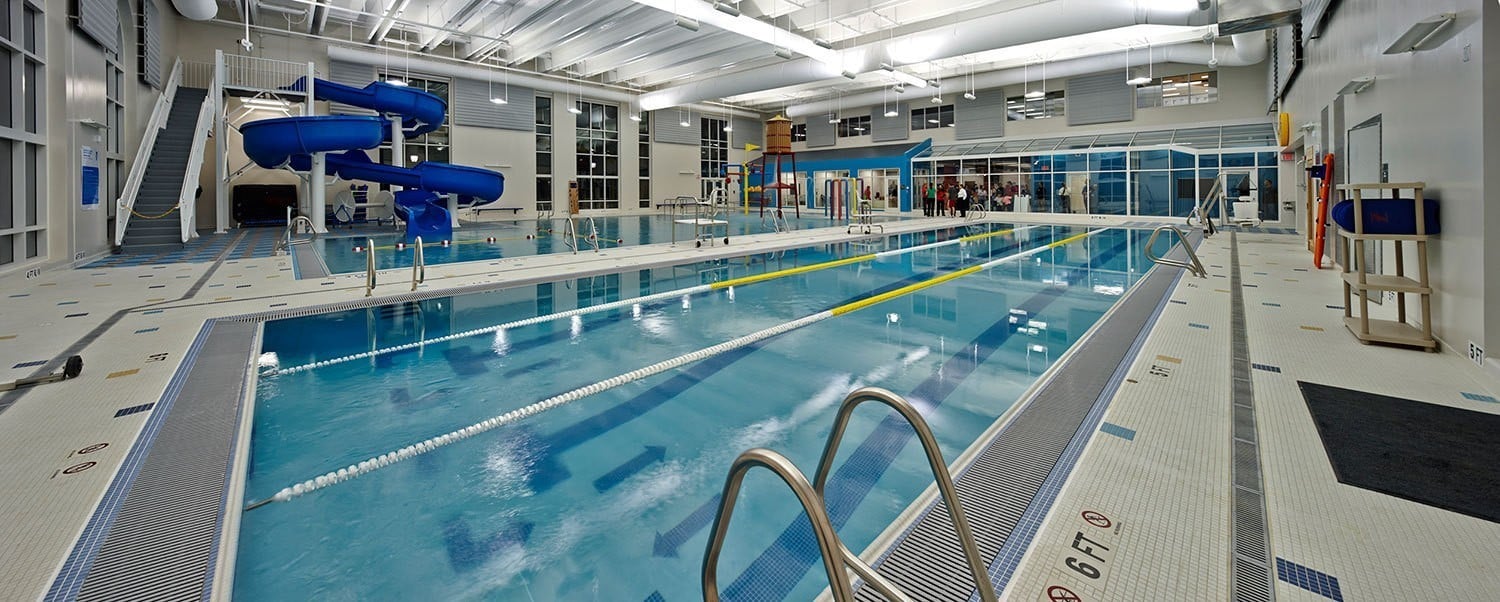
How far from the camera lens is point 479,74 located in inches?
780

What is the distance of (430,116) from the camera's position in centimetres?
1430

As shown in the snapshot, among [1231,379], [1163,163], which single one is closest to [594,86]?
[1163,163]

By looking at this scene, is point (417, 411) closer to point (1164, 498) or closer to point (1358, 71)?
point (1164, 498)

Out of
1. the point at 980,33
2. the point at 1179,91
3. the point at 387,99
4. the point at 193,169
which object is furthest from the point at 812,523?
the point at 1179,91

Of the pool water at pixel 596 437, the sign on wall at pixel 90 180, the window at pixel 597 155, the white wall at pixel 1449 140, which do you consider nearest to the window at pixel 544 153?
the window at pixel 597 155

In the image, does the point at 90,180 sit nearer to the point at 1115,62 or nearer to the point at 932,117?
the point at 1115,62

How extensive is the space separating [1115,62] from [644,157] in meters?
17.0

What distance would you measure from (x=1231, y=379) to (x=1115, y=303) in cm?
251

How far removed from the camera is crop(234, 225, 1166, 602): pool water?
6.18 ft

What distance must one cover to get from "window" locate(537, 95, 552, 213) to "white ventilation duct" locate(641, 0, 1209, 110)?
286 inches

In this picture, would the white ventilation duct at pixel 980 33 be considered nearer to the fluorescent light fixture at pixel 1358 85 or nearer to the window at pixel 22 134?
the fluorescent light fixture at pixel 1358 85

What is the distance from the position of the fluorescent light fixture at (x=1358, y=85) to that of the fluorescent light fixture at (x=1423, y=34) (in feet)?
6.33

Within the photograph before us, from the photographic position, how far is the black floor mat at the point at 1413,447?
2086 millimetres

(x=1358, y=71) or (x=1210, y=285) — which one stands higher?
(x=1358, y=71)
